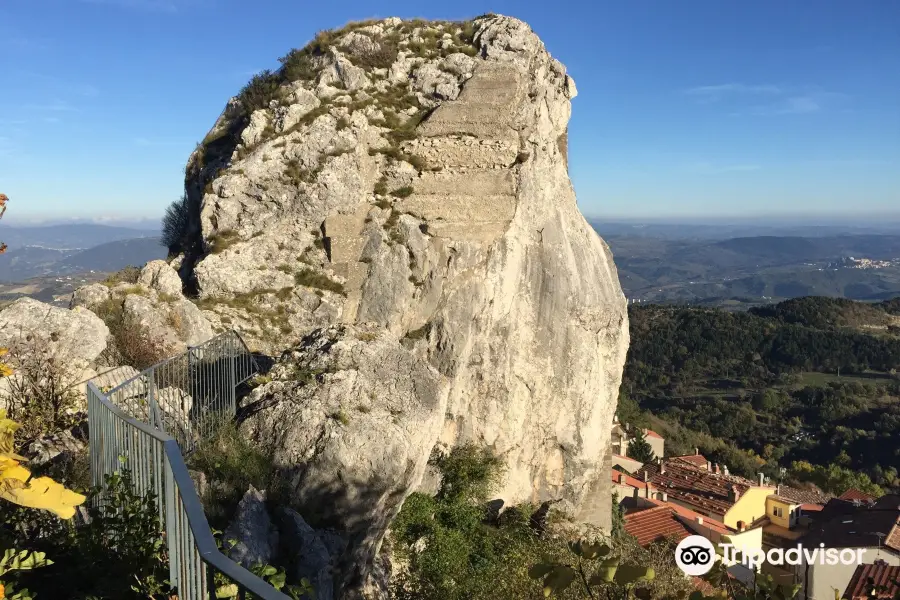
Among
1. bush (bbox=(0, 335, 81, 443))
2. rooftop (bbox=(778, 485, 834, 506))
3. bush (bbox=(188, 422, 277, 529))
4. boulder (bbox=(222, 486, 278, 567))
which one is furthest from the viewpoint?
rooftop (bbox=(778, 485, 834, 506))

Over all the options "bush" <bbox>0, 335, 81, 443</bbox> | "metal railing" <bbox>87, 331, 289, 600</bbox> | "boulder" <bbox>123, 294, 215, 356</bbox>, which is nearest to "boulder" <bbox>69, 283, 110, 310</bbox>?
"boulder" <bbox>123, 294, 215, 356</bbox>

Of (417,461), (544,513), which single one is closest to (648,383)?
(544,513)

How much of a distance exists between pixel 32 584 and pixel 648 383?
88526mm

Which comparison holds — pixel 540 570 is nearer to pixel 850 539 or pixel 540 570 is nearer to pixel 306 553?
pixel 306 553

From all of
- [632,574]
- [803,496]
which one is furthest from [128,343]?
[803,496]

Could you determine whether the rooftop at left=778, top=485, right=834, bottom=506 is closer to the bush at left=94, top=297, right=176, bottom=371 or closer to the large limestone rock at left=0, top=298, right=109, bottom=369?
the bush at left=94, top=297, right=176, bottom=371

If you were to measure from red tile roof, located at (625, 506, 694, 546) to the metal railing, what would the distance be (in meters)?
19.7

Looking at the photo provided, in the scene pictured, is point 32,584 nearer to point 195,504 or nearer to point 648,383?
point 195,504

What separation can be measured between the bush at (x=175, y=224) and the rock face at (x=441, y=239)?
1438mm

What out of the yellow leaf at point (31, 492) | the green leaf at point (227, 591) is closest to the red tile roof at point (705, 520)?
the green leaf at point (227, 591)

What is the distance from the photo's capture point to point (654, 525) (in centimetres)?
2688

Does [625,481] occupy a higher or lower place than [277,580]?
lower

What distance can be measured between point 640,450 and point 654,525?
24697 millimetres

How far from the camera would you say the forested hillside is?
196ft
